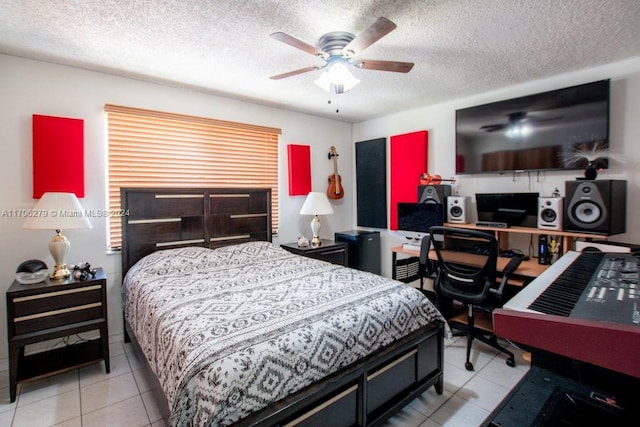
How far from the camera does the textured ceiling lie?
184 centimetres

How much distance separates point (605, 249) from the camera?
208cm

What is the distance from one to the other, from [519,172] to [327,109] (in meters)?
2.34

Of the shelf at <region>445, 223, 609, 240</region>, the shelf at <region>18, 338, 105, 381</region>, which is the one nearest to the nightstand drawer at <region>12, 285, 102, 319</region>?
the shelf at <region>18, 338, 105, 381</region>

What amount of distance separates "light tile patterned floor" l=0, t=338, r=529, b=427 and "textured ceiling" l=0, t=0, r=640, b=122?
245 centimetres

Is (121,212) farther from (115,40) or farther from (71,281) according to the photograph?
(115,40)

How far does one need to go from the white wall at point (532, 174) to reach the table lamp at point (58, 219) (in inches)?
142

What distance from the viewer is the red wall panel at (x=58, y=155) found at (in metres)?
2.50

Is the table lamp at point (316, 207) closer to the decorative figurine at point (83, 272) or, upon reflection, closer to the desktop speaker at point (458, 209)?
the desktop speaker at point (458, 209)

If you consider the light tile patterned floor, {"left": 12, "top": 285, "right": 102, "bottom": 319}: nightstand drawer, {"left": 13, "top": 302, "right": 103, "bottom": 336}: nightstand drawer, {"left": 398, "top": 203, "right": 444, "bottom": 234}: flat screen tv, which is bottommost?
the light tile patterned floor

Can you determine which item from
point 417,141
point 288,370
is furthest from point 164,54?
point 417,141

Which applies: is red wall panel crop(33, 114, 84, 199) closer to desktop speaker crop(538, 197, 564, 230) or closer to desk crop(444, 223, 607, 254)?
desk crop(444, 223, 607, 254)

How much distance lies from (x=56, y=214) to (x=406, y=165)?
146 inches

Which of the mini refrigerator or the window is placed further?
the mini refrigerator

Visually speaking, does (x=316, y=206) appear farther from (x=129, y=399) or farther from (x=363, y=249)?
(x=129, y=399)
